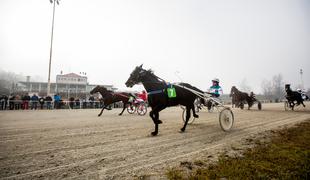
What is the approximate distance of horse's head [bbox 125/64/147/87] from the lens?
597cm

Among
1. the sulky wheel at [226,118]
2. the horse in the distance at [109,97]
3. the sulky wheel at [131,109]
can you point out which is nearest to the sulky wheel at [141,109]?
the sulky wheel at [131,109]

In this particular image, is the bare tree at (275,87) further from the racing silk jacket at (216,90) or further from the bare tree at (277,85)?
the racing silk jacket at (216,90)

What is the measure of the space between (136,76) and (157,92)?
3.71 ft

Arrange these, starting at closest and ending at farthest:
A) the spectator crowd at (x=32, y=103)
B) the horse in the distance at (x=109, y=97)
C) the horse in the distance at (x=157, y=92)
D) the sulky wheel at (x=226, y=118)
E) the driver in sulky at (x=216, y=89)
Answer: the horse in the distance at (x=157, y=92), the sulky wheel at (x=226, y=118), the driver in sulky at (x=216, y=89), the horse in the distance at (x=109, y=97), the spectator crowd at (x=32, y=103)

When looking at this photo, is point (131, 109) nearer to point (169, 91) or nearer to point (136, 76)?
point (136, 76)

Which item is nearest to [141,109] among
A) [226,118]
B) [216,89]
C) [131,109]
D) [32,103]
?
[131,109]

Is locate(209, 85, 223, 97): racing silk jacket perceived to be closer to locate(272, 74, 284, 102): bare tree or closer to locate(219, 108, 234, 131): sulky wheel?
locate(219, 108, 234, 131): sulky wheel

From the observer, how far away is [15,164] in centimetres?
270

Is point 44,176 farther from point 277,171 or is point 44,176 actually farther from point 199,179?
point 277,171

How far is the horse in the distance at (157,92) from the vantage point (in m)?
5.38

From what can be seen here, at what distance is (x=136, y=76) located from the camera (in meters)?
6.03

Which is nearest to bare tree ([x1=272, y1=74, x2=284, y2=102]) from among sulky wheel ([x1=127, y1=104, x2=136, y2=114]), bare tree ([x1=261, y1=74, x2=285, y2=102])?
bare tree ([x1=261, y1=74, x2=285, y2=102])

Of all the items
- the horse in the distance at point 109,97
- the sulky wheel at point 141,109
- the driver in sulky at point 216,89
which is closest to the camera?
the driver in sulky at point 216,89

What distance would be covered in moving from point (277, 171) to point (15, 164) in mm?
4137
